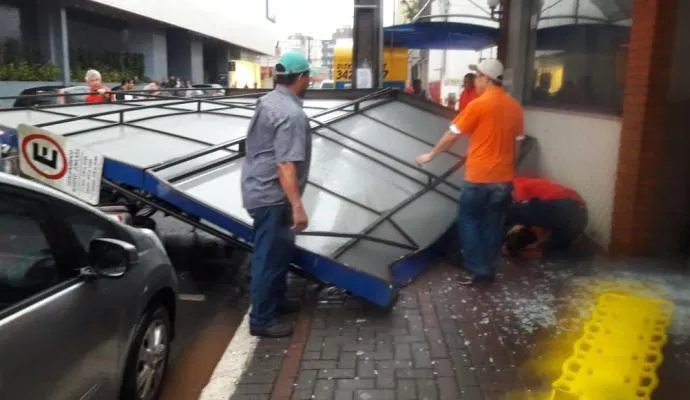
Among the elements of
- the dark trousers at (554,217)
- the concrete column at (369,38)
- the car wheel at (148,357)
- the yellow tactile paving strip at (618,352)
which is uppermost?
the concrete column at (369,38)

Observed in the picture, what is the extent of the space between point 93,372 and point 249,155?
192 centimetres

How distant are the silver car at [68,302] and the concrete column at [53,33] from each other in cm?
2133

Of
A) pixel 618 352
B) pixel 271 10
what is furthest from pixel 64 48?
pixel 271 10

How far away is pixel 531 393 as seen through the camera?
371 centimetres

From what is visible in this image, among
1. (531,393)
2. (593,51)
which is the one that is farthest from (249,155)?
(593,51)

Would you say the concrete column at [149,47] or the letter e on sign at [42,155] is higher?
the concrete column at [149,47]

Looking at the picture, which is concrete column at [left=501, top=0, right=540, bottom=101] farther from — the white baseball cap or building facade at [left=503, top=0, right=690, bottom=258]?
the white baseball cap

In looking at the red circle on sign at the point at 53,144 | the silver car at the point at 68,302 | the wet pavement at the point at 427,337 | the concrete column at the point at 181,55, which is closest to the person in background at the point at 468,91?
the wet pavement at the point at 427,337

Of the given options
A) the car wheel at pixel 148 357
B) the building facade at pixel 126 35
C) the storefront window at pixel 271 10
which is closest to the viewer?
the car wheel at pixel 148 357

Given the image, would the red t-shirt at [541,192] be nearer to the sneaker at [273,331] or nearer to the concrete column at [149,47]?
the sneaker at [273,331]

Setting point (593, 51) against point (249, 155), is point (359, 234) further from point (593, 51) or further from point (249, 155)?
point (593, 51)

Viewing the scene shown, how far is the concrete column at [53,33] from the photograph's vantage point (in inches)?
866

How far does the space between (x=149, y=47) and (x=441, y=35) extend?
2132cm

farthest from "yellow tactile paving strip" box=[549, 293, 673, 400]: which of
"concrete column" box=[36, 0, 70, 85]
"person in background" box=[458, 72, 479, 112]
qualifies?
"concrete column" box=[36, 0, 70, 85]
